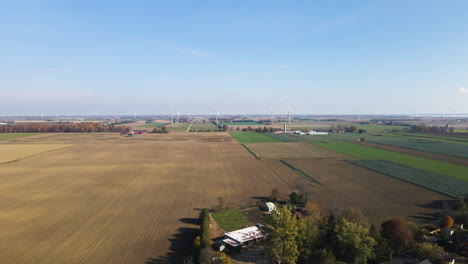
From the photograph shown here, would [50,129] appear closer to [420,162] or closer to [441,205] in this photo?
[420,162]

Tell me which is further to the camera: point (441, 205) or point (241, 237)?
point (441, 205)

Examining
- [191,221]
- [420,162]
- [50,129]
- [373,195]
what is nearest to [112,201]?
[191,221]

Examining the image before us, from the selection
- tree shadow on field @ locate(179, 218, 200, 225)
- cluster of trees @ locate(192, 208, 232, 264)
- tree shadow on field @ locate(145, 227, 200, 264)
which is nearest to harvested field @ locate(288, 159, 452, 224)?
cluster of trees @ locate(192, 208, 232, 264)

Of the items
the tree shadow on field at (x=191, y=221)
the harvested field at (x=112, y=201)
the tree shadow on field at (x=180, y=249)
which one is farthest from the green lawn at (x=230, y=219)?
the tree shadow on field at (x=180, y=249)

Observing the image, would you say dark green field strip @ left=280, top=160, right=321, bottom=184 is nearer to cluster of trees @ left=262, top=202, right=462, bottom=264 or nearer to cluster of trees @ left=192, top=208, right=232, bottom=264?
cluster of trees @ left=262, top=202, right=462, bottom=264

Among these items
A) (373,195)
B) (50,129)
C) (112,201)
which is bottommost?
(112,201)

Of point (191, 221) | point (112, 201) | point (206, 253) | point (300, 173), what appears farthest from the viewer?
point (300, 173)
